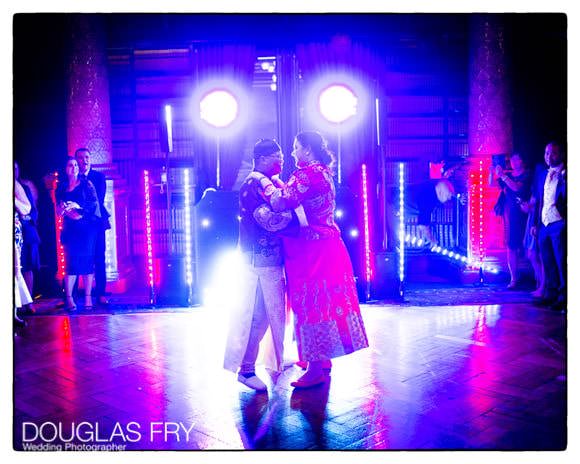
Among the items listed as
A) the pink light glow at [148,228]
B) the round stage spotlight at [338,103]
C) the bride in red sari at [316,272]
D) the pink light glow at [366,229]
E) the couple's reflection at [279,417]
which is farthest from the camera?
the round stage spotlight at [338,103]

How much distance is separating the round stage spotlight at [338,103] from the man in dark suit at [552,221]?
78.0 inches

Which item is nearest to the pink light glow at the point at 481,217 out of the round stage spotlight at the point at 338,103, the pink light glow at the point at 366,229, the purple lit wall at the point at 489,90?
the purple lit wall at the point at 489,90

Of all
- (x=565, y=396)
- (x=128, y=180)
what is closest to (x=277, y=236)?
(x=565, y=396)

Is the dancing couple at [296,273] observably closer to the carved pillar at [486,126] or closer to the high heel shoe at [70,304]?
the high heel shoe at [70,304]

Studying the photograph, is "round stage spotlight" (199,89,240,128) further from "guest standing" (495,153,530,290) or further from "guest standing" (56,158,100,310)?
"guest standing" (495,153,530,290)

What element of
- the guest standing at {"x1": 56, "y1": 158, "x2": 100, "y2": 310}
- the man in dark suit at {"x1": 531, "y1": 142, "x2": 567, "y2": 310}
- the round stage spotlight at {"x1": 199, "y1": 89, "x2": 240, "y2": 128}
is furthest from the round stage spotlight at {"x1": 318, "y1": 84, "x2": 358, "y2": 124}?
the guest standing at {"x1": 56, "y1": 158, "x2": 100, "y2": 310}

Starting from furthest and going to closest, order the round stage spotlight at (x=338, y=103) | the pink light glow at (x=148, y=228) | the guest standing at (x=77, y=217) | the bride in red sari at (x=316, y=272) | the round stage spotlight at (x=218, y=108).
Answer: the round stage spotlight at (x=218, y=108)
the round stage spotlight at (x=338, y=103)
the pink light glow at (x=148, y=228)
the guest standing at (x=77, y=217)
the bride in red sari at (x=316, y=272)

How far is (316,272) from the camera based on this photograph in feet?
10.4

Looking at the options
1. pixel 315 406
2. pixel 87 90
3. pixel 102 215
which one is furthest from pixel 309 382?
pixel 87 90

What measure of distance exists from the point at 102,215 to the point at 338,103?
2665mm

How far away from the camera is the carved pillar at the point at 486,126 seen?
6.09m

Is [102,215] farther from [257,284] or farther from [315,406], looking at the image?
[315,406]

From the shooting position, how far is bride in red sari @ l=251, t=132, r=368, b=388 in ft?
10.2

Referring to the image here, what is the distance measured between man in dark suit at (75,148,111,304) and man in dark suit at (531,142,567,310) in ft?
12.8
